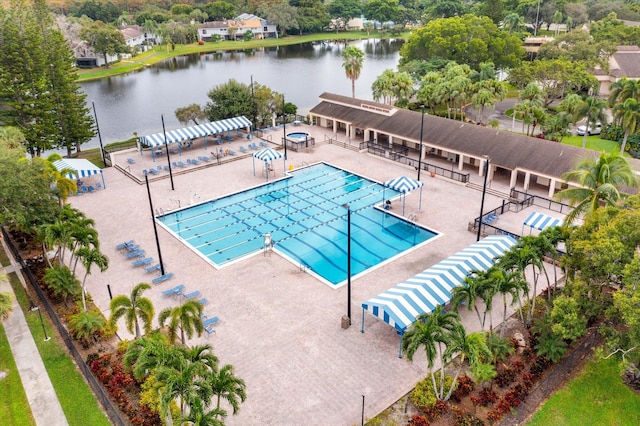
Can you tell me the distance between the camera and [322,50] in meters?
134

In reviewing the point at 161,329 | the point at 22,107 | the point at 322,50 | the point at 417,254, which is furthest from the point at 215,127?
the point at 322,50

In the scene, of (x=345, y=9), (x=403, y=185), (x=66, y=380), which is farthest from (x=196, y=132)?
(x=345, y=9)

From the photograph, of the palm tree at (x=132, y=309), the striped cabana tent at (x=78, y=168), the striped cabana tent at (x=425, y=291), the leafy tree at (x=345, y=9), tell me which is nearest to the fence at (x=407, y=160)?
the striped cabana tent at (x=425, y=291)

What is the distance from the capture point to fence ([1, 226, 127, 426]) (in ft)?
63.8

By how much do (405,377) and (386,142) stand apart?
34.0 m

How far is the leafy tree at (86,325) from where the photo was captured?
23.2 m

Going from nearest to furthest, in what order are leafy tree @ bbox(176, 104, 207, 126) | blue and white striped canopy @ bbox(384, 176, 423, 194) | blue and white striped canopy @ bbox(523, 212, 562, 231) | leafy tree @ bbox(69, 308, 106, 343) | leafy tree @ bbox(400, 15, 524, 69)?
leafy tree @ bbox(69, 308, 106, 343), blue and white striped canopy @ bbox(523, 212, 562, 231), blue and white striped canopy @ bbox(384, 176, 423, 194), leafy tree @ bbox(176, 104, 207, 126), leafy tree @ bbox(400, 15, 524, 69)

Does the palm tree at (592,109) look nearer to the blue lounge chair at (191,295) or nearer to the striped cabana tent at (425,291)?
the striped cabana tent at (425,291)

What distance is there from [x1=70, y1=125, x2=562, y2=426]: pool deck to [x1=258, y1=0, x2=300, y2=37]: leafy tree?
108605 millimetres

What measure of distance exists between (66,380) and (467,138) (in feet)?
120

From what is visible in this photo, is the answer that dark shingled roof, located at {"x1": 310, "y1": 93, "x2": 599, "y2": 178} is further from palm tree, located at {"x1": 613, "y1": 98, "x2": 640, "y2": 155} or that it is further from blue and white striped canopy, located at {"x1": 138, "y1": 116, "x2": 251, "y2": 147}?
blue and white striped canopy, located at {"x1": 138, "y1": 116, "x2": 251, "y2": 147}

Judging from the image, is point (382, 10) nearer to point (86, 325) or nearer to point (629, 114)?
point (629, 114)

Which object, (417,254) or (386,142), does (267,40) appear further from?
(417,254)

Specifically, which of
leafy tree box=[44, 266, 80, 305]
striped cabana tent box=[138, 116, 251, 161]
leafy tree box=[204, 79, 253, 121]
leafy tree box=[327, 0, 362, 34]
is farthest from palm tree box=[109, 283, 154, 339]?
leafy tree box=[327, 0, 362, 34]
